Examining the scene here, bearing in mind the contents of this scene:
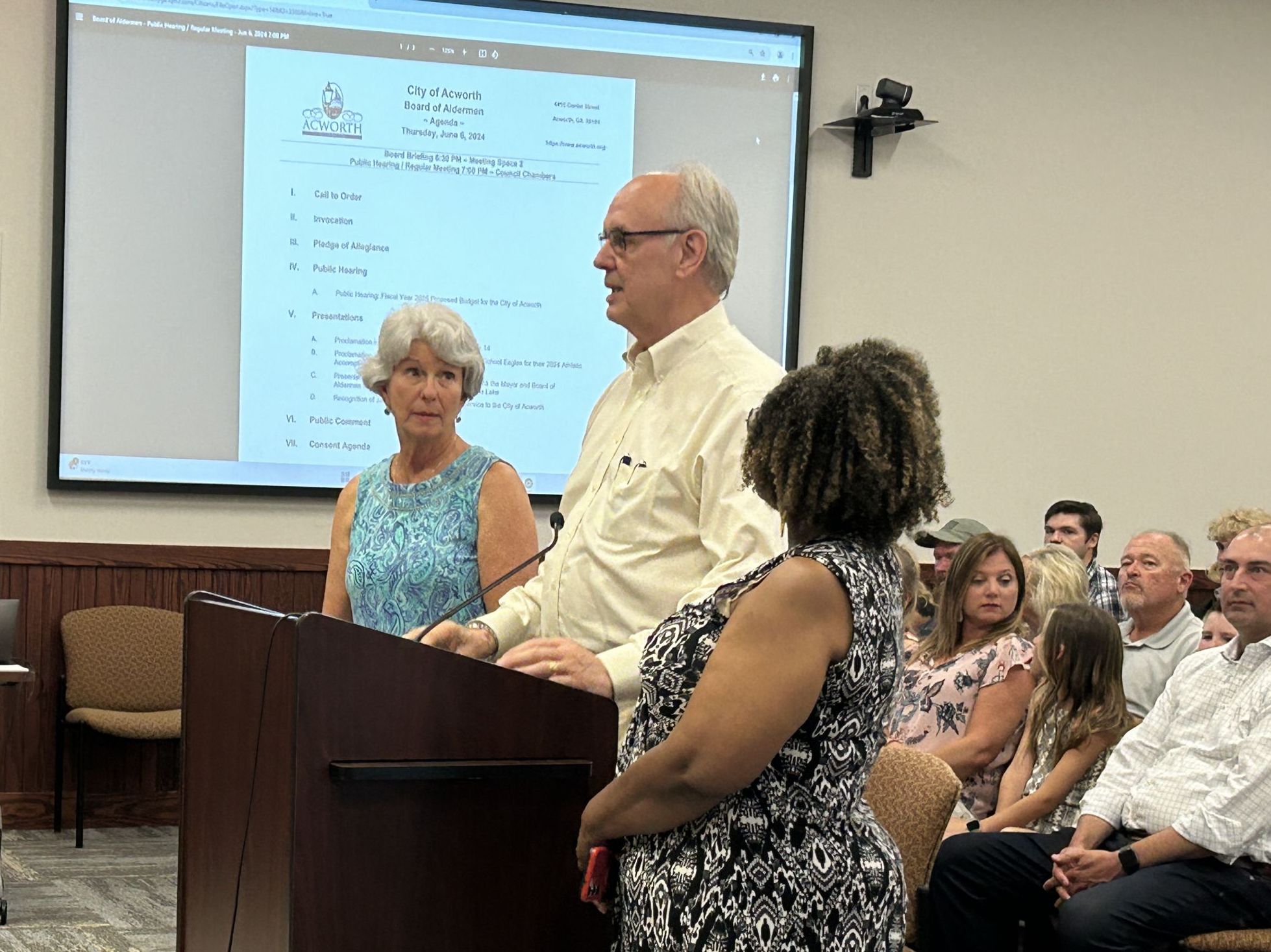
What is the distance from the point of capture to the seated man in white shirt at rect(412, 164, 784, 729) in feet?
6.76

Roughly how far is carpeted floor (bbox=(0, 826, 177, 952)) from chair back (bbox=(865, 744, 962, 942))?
5.64ft

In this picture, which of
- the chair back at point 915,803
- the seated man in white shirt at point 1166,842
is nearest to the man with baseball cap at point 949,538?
the seated man in white shirt at point 1166,842

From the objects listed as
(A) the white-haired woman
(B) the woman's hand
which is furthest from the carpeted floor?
(B) the woman's hand

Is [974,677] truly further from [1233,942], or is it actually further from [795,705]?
[795,705]

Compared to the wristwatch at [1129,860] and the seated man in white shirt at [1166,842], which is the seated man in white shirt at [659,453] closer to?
the seated man in white shirt at [1166,842]

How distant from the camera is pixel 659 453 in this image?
2.13m

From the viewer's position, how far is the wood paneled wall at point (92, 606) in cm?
559

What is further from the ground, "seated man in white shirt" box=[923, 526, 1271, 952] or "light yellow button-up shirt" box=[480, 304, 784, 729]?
"light yellow button-up shirt" box=[480, 304, 784, 729]

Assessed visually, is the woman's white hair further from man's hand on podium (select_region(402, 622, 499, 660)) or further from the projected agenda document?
the projected agenda document

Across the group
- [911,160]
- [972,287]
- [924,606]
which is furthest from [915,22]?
[924,606]

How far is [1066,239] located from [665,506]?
4.89 m

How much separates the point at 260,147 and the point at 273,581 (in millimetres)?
1648

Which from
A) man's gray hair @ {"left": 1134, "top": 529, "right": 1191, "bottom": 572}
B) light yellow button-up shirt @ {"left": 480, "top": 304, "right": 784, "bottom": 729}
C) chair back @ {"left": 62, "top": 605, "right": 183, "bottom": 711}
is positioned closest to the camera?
light yellow button-up shirt @ {"left": 480, "top": 304, "right": 784, "bottom": 729}

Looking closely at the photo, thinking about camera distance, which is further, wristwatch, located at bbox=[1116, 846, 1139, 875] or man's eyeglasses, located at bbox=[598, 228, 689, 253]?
wristwatch, located at bbox=[1116, 846, 1139, 875]
